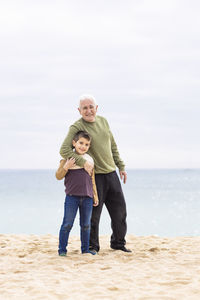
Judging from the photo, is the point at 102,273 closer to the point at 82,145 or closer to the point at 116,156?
the point at 82,145

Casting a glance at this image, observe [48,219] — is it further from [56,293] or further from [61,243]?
[56,293]

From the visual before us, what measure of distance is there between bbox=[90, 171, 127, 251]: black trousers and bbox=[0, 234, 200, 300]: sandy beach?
24 centimetres

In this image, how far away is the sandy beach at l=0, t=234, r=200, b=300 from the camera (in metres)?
3.41

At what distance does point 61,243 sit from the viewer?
473 cm

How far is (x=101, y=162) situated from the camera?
4.84 meters

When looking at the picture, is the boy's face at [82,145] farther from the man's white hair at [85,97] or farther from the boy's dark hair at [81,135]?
the man's white hair at [85,97]

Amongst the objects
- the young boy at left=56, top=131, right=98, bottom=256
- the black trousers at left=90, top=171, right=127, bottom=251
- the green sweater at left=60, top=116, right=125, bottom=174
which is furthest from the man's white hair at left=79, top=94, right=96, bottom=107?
the black trousers at left=90, top=171, right=127, bottom=251

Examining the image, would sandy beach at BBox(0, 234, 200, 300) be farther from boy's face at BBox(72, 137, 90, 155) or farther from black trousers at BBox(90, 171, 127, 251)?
boy's face at BBox(72, 137, 90, 155)

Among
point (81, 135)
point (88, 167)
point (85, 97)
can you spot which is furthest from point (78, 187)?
point (85, 97)

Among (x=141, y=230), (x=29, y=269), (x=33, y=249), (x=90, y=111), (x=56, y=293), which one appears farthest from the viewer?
(x=141, y=230)

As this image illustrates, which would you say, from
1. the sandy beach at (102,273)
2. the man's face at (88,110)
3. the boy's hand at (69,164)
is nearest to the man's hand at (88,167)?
the boy's hand at (69,164)

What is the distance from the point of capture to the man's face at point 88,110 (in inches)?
183

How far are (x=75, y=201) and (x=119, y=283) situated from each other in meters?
1.19

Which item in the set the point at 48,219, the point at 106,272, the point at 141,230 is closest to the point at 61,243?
the point at 106,272
